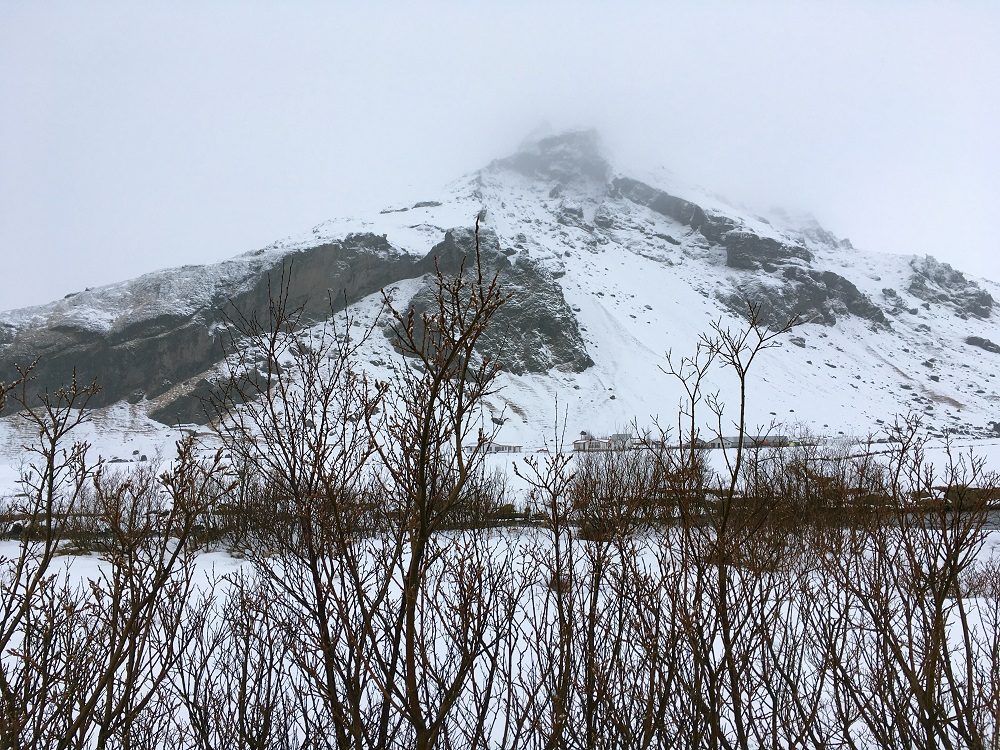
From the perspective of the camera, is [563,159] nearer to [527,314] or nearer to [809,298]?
[809,298]

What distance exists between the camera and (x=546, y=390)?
59281 millimetres

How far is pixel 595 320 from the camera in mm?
76750

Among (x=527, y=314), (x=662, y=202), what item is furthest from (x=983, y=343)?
(x=527, y=314)

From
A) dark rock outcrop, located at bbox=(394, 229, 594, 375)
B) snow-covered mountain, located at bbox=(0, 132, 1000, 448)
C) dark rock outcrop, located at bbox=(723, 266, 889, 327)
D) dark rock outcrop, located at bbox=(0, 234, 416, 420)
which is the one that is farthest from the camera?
dark rock outcrop, located at bbox=(723, 266, 889, 327)

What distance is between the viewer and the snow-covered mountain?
59156 millimetres

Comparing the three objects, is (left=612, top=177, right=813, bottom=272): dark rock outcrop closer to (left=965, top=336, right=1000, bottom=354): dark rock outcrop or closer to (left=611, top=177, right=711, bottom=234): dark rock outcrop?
(left=611, top=177, right=711, bottom=234): dark rock outcrop

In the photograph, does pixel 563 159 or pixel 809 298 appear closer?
pixel 809 298

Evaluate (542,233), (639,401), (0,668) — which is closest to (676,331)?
(639,401)

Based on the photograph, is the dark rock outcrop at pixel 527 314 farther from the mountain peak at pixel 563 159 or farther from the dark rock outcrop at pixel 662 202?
the mountain peak at pixel 563 159

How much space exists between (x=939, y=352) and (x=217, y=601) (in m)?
111

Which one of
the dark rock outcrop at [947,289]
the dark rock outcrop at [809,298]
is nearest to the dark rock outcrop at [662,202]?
the dark rock outcrop at [809,298]

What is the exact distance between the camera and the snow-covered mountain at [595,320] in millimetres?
59156

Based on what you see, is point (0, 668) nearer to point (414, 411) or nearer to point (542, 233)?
point (414, 411)

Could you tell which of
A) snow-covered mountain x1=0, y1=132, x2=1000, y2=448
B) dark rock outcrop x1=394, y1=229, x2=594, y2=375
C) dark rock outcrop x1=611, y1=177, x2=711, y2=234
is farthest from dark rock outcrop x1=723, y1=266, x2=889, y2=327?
dark rock outcrop x1=394, y1=229, x2=594, y2=375
